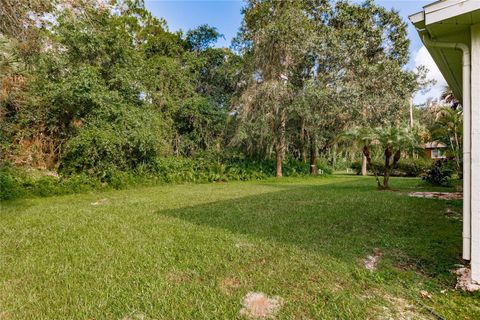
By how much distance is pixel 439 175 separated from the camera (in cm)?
1045

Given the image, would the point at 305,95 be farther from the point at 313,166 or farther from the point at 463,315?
the point at 463,315

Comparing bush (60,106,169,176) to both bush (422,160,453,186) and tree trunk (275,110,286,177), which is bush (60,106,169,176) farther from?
bush (422,160,453,186)

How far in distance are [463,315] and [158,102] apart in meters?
12.9

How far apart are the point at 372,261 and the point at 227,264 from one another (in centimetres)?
163

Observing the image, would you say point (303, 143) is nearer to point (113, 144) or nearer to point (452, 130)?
point (452, 130)

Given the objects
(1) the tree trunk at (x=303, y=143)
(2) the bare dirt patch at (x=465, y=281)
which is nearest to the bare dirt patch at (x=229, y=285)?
(2) the bare dirt patch at (x=465, y=281)

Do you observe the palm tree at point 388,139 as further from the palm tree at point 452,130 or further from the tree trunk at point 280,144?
the tree trunk at point 280,144

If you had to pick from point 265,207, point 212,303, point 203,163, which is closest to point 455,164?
point 265,207

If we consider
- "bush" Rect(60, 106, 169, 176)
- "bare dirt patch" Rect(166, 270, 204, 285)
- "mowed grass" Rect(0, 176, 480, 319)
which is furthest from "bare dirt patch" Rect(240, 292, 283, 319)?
"bush" Rect(60, 106, 169, 176)

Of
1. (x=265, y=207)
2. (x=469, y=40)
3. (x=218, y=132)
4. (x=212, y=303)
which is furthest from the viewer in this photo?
(x=218, y=132)

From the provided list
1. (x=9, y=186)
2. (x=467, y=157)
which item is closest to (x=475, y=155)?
(x=467, y=157)

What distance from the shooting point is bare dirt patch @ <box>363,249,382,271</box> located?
9.60 feet

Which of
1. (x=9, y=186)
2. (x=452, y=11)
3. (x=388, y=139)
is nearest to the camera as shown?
(x=452, y=11)

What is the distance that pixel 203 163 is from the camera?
1330 cm
